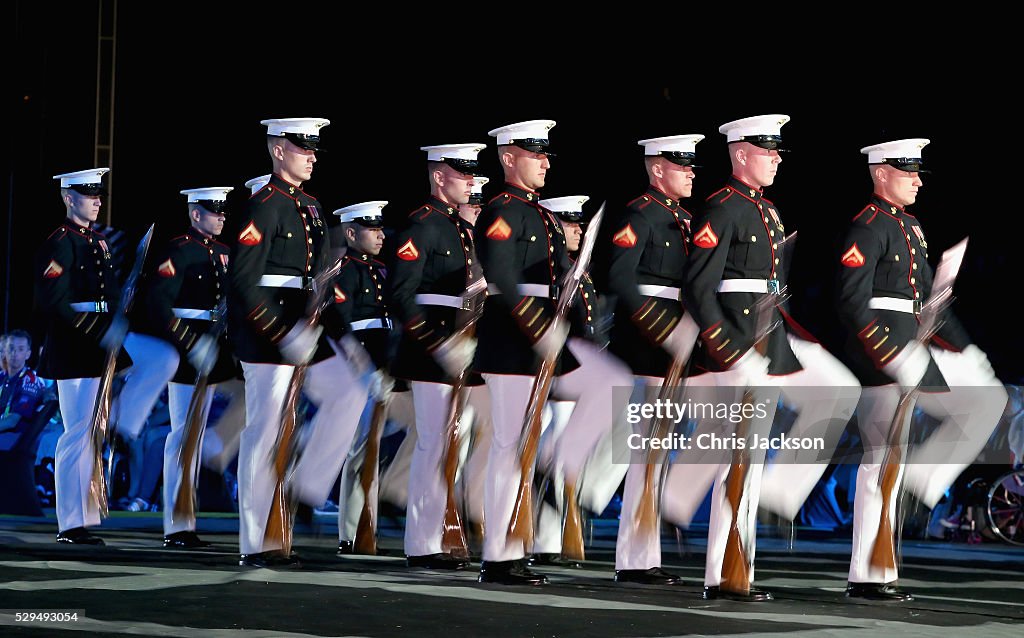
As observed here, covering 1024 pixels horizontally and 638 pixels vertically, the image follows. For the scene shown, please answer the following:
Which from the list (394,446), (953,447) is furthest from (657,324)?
(394,446)

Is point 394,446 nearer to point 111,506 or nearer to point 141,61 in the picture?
point 111,506

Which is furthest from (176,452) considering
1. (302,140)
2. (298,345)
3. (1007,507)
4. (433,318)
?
(1007,507)

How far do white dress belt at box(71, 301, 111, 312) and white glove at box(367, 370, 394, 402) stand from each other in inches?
57.1

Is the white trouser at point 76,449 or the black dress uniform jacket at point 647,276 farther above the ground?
the black dress uniform jacket at point 647,276

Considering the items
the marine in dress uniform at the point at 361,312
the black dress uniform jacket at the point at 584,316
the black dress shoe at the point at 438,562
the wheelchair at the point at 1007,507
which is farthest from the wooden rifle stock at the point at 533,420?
the wheelchair at the point at 1007,507

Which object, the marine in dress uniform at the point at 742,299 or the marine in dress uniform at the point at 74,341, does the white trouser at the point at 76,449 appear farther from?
the marine in dress uniform at the point at 742,299

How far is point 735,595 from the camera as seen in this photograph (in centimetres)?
652

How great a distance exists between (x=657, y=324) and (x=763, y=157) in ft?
2.97

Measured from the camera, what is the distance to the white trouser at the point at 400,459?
8.91 metres

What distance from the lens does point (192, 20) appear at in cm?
1243

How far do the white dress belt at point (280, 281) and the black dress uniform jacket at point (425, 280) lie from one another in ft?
1.95

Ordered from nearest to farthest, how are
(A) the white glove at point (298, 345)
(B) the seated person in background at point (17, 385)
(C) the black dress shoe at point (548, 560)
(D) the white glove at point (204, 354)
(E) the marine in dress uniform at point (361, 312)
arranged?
1. (A) the white glove at point (298, 345)
2. (C) the black dress shoe at point (548, 560)
3. (E) the marine in dress uniform at point (361, 312)
4. (D) the white glove at point (204, 354)
5. (B) the seated person in background at point (17, 385)

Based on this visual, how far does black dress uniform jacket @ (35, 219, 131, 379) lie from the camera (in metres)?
8.72

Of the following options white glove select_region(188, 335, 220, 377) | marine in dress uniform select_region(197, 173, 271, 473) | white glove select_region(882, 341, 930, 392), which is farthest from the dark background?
white glove select_region(882, 341, 930, 392)
